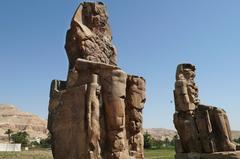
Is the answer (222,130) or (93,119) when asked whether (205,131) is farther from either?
(93,119)

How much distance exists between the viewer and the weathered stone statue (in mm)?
6754

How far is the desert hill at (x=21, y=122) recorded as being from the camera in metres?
150

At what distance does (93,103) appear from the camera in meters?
6.86

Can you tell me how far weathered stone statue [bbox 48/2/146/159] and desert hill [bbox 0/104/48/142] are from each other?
139 m

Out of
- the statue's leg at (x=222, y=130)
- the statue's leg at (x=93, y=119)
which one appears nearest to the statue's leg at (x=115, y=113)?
the statue's leg at (x=93, y=119)

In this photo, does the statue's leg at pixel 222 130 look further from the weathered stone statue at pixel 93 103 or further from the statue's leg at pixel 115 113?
the statue's leg at pixel 115 113

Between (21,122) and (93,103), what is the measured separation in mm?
169281

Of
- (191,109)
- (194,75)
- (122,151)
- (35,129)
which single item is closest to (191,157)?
(191,109)

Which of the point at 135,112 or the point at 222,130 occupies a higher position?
the point at 135,112

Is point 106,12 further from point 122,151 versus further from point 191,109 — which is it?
point 191,109

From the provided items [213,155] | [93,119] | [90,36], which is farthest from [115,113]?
[213,155]

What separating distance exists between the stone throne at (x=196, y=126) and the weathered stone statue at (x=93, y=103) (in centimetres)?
408

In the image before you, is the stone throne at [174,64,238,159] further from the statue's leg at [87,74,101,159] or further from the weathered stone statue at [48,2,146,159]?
the statue's leg at [87,74,101,159]

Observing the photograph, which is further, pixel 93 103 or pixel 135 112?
pixel 135 112
